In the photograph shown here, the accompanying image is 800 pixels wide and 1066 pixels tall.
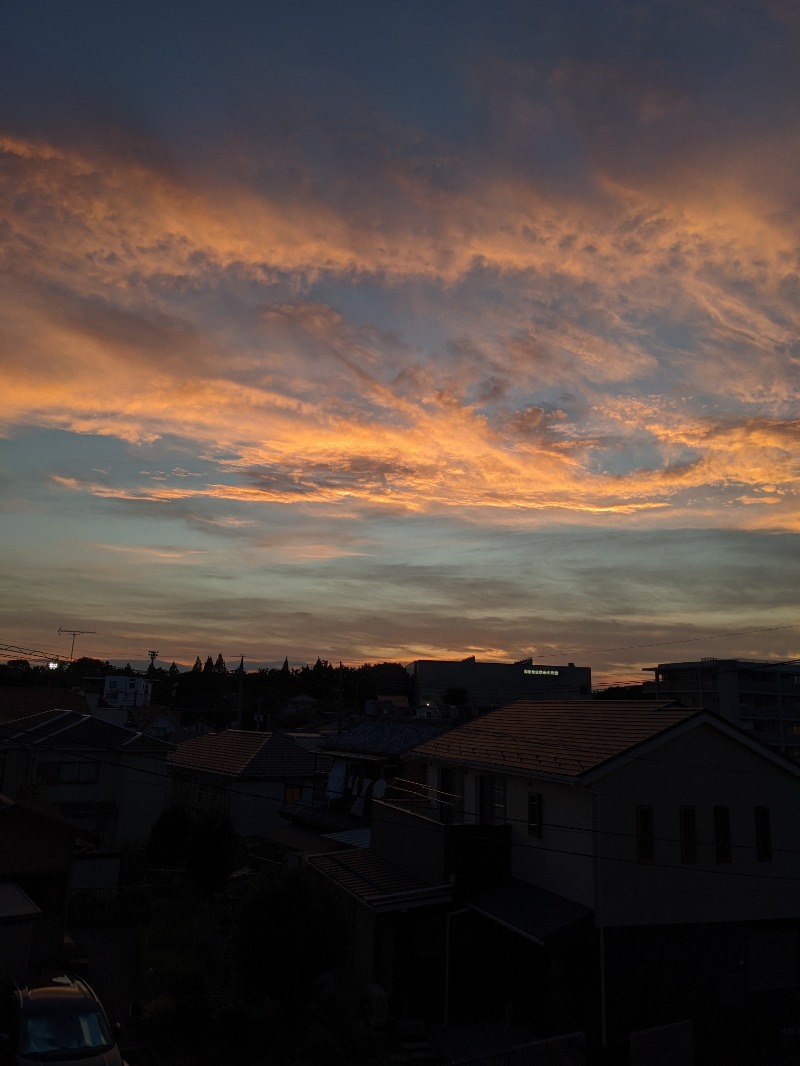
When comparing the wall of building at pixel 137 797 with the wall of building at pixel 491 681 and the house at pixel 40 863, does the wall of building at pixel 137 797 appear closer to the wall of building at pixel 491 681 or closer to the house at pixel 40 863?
the house at pixel 40 863

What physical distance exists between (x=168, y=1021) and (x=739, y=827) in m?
15.4

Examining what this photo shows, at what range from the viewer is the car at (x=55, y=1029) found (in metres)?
13.0

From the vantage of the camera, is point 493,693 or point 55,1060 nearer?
point 55,1060

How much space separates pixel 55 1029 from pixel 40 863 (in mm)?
10208

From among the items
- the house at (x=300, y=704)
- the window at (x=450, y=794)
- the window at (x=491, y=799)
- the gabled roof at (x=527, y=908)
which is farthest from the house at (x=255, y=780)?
the house at (x=300, y=704)

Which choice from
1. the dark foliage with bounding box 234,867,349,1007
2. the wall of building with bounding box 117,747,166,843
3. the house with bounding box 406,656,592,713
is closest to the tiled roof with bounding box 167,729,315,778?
the wall of building with bounding box 117,747,166,843

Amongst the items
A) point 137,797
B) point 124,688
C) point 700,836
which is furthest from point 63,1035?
point 124,688

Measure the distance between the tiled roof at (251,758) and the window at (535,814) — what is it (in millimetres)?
23680

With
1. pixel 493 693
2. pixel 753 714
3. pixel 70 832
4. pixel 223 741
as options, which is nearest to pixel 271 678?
pixel 493 693

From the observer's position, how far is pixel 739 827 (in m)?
20.5

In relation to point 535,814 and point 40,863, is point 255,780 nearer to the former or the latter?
point 40,863

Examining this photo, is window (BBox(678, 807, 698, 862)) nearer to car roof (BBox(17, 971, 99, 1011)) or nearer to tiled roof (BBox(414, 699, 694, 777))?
tiled roof (BBox(414, 699, 694, 777))

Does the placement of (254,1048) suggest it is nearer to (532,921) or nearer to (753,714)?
(532,921)

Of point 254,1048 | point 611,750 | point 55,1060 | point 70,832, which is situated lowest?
point 254,1048
